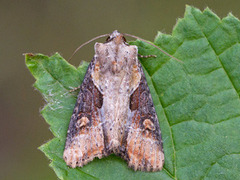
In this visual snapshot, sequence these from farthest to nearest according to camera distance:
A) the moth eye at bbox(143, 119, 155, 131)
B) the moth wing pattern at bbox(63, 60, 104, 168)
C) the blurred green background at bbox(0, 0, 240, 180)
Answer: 1. the blurred green background at bbox(0, 0, 240, 180)
2. the moth eye at bbox(143, 119, 155, 131)
3. the moth wing pattern at bbox(63, 60, 104, 168)

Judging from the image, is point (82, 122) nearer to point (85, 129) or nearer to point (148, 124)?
point (85, 129)

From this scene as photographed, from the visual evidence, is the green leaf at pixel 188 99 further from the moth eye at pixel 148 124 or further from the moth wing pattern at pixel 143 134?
the moth eye at pixel 148 124

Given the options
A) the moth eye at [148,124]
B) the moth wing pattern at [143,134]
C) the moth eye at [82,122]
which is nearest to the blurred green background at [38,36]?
the moth eye at [82,122]

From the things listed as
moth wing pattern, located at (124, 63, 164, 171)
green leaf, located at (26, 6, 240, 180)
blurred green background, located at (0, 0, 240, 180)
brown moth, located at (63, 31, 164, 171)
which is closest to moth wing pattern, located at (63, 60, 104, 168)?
brown moth, located at (63, 31, 164, 171)

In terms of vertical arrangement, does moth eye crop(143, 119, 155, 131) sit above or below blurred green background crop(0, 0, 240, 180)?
below

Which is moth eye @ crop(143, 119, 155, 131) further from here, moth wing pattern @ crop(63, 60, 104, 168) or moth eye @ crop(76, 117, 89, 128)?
moth eye @ crop(76, 117, 89, 128)

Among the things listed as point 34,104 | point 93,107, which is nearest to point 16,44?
point 34,104

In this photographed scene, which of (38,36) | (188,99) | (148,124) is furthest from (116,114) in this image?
(38,36)
